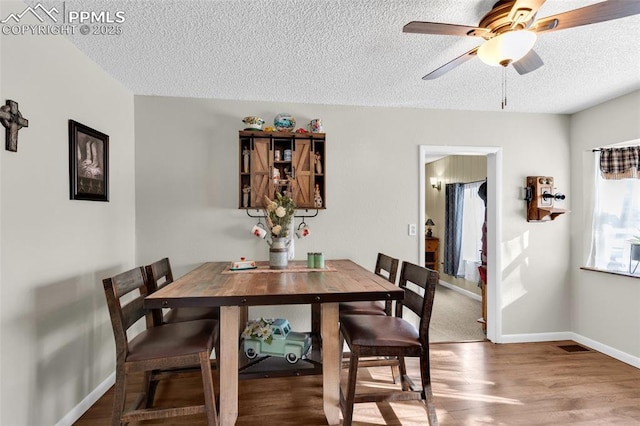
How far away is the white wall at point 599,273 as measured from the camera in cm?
282

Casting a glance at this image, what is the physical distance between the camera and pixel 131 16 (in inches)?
68.0

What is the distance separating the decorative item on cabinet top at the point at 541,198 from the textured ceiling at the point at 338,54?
767 mm

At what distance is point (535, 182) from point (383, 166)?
1.58 metres

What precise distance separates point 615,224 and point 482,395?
2.26 metres

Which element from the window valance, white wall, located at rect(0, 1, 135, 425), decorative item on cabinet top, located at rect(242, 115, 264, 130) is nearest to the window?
the window valance

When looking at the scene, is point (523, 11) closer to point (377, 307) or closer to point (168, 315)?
point (377, 307)

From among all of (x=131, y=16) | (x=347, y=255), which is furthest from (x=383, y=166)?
(x=131, y=16)

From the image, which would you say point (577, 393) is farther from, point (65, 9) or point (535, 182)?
point (65, 9)

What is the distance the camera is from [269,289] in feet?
5.75

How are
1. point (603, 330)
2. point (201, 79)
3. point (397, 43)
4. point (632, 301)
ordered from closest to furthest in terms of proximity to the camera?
point (397, 43)
point (201, 79)
point (632, 301)
point (603, 330)

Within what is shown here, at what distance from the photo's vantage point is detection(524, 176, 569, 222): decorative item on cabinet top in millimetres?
3225

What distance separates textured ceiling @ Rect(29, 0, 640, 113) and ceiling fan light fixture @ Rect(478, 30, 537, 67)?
0.88 feet

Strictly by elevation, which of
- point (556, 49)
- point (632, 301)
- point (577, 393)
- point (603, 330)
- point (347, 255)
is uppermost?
point (556, 49)

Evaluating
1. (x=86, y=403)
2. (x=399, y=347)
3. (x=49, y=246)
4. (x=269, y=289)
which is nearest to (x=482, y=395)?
(x=399, y=347)
